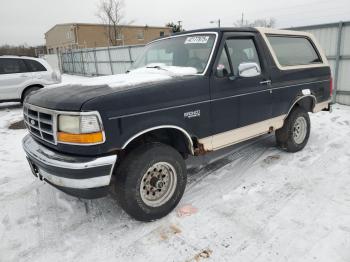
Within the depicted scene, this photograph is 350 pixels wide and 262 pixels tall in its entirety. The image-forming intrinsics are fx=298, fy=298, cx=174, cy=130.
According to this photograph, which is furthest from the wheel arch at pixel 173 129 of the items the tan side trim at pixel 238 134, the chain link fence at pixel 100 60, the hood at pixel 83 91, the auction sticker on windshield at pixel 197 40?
the chain link fence at pixel 100 60

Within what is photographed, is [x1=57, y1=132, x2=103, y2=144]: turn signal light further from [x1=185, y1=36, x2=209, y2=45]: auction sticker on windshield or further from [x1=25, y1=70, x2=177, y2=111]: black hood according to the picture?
[x1=185, y1=36, x2=209, y2=45]: auction sticker on windshield

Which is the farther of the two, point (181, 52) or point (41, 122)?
point (181, 52)

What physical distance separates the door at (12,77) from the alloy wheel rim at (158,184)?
893cm

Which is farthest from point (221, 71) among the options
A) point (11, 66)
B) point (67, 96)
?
point (11, 66)

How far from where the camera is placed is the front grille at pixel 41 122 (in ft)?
9.71

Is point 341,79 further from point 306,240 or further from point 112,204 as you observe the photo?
point 112,204

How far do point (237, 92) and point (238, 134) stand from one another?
22.7 inches

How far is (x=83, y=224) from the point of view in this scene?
3.31m

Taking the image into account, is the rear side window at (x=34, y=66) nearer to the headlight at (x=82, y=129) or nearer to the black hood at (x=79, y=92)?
the black hood at (x=79, y=92)

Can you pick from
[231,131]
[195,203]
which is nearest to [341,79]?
[231,131]

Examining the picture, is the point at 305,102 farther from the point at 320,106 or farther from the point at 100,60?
the point at 100,60

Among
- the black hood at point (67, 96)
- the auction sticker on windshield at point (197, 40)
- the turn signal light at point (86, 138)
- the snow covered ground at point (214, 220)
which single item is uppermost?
the auction sticker on windshield at point (197, 40)

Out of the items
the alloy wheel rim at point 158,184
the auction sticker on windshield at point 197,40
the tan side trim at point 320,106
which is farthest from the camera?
the tan side trim at point 320,106

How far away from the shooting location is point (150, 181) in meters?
3.24
